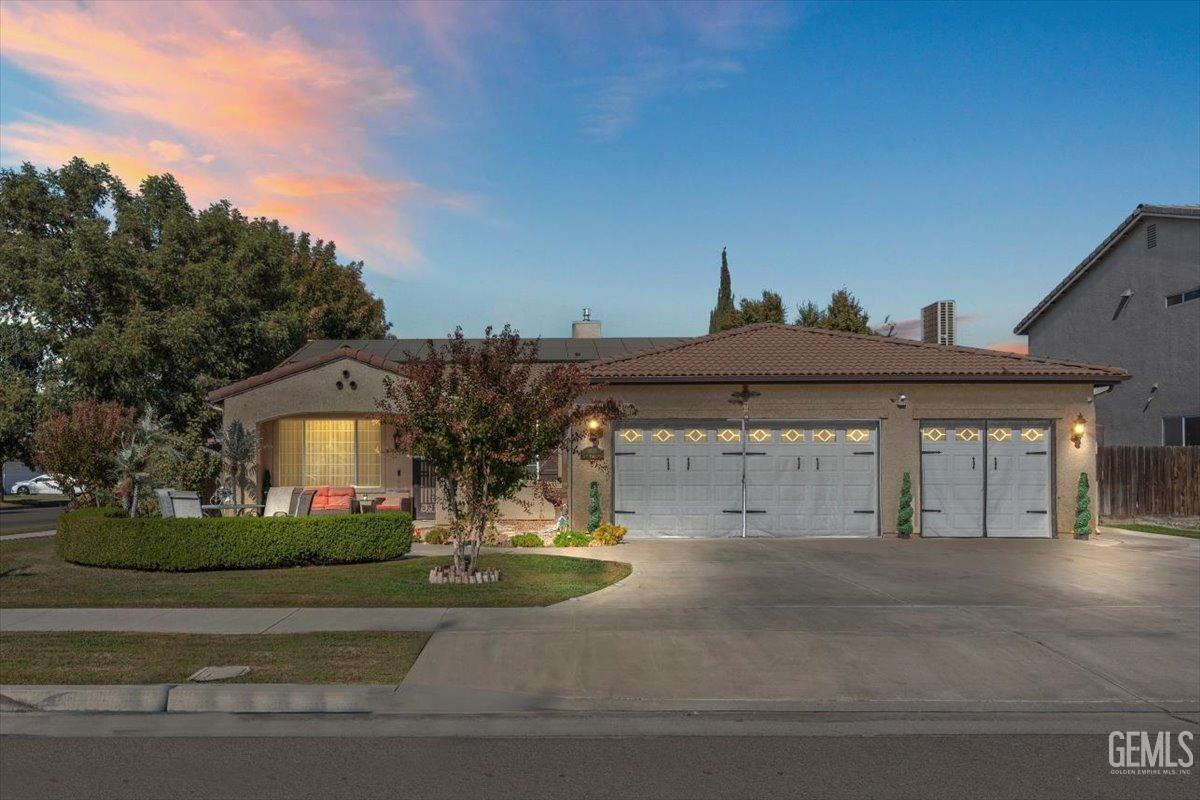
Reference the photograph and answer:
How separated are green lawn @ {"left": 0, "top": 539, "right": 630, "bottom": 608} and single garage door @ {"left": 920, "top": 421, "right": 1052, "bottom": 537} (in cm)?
861

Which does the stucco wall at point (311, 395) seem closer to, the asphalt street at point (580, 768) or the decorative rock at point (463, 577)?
the decorative rock at point (463, 577)

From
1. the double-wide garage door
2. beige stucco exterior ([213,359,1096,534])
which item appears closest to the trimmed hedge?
beige stucco exterior ([213,359,1096,534])

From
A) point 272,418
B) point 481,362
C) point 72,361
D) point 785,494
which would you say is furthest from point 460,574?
point 72,361

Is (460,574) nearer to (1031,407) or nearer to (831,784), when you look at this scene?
(831,784)

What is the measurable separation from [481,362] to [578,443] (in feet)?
21.6

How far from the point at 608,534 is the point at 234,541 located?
6.90 m

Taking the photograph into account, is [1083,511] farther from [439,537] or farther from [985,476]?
[439,537]

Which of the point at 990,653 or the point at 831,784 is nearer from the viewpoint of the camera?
the point at 831,784

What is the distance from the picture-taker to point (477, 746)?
20.2ft

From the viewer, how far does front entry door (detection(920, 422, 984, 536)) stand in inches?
738

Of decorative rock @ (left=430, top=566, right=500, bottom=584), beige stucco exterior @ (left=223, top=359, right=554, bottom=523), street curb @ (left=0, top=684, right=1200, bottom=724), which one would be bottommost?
street curb @ (left=0, top=684, right=1200, bottom=724)

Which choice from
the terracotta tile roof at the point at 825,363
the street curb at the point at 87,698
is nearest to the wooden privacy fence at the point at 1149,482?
the terracotta tile roof at the point at 825,363

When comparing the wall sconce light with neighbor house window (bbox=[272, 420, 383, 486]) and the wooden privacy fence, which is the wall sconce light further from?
neighbor house window (bbox=[272, 420, 383, 486])

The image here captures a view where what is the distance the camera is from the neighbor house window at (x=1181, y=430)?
25.8m
